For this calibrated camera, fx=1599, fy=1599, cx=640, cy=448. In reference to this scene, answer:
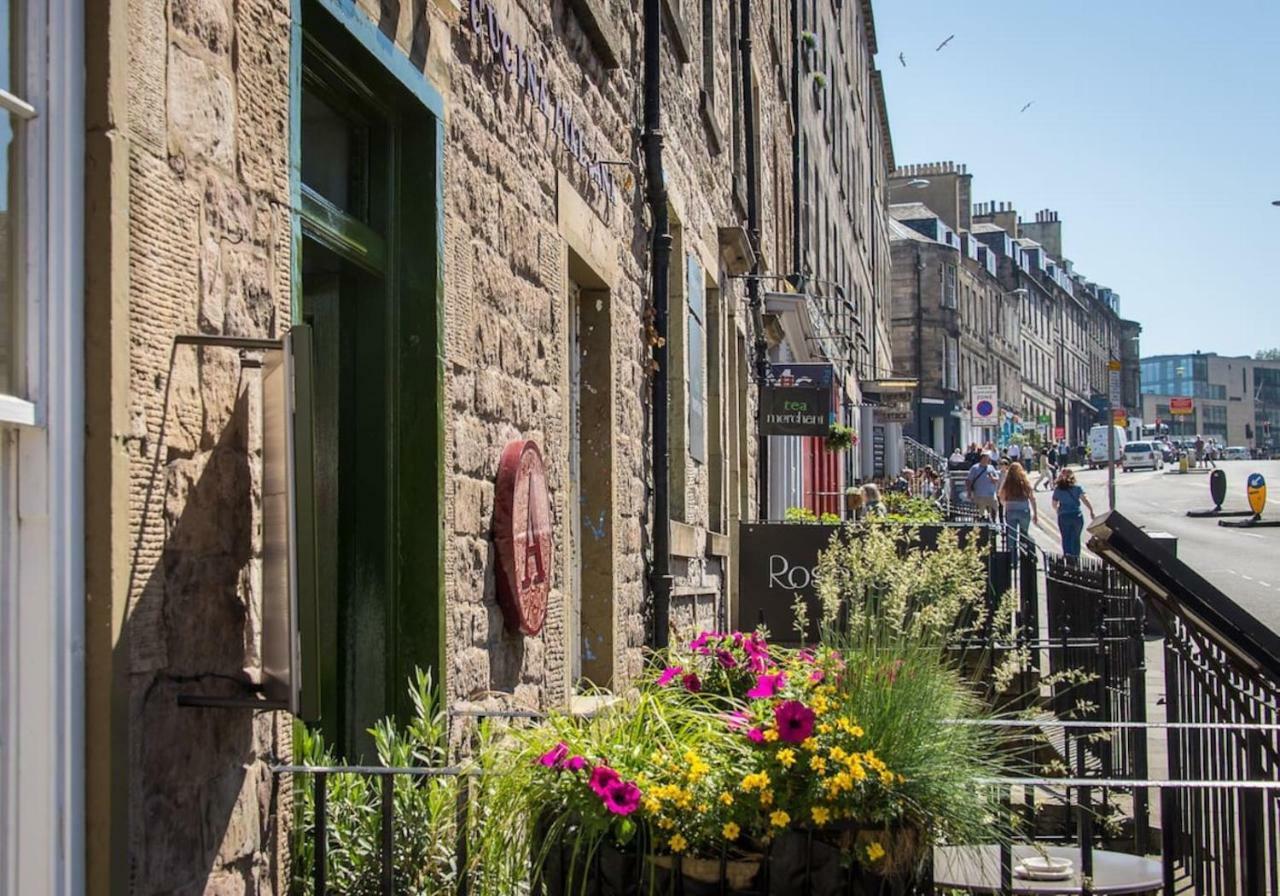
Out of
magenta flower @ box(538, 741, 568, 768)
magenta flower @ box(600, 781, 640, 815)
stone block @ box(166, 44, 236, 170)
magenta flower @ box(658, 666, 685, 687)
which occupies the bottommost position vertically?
magenta flower @ box(600, 781, 640, 815)

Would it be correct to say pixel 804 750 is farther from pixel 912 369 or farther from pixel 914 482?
pixel 912 369

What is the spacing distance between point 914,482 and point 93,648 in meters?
35.8

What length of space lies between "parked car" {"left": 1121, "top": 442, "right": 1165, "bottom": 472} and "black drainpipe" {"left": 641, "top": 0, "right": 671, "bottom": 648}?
76.1 m

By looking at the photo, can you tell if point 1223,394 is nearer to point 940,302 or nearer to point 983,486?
point 940,302

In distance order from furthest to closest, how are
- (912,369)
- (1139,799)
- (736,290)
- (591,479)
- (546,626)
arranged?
(912,369), (736,290), (591,479), (1139,799), (546,626)

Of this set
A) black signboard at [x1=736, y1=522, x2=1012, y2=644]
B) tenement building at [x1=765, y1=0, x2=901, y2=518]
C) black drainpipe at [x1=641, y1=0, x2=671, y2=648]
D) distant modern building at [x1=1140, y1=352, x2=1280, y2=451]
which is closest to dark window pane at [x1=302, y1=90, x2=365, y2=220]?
black drainpipe at [x1=641, y1=0, x2=671, y2=648]

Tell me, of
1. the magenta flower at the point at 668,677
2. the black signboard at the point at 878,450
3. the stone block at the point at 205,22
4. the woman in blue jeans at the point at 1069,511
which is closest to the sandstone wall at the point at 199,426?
the stone block at the point at 205,22

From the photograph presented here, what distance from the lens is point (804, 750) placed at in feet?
11.1

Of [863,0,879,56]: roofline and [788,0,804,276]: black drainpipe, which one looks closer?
[788,0,804,276]: black drainpipe

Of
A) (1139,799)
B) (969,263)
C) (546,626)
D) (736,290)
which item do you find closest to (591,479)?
(546,626)

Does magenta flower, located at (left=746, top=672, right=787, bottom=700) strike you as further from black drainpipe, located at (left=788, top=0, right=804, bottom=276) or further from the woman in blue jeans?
the woman in blue jeans

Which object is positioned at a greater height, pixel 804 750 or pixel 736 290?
pixel 736 290

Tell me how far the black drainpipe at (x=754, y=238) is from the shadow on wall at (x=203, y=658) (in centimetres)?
1158

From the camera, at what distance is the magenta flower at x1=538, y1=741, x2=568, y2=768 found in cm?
338
